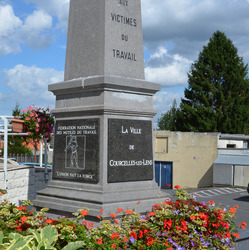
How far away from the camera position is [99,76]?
6684mm

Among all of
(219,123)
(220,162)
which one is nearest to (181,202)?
(220,162)

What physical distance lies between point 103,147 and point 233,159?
2850 cm

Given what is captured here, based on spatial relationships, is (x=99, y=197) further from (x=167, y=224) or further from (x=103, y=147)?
(x=167, y=224)

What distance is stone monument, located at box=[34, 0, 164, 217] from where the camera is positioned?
655cm

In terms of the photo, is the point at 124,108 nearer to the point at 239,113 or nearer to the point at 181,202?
the point at 181,202

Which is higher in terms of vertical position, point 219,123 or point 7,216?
point 219,123

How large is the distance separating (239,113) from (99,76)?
1727 inches

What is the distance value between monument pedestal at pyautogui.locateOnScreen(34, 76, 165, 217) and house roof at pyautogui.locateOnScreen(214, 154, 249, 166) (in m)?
26.7

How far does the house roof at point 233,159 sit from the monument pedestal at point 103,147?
2673 cm

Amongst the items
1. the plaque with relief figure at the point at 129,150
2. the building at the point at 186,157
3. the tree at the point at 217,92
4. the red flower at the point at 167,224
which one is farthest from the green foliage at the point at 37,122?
the tree at the point at 217,92

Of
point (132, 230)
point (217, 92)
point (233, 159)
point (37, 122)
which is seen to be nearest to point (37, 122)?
point (37, 122)

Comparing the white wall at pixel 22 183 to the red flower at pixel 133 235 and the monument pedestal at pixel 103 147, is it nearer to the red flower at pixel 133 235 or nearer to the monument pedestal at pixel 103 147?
the monument pedestal at pixel 103 147

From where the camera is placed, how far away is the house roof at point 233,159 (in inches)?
1273

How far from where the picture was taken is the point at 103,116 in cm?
656
